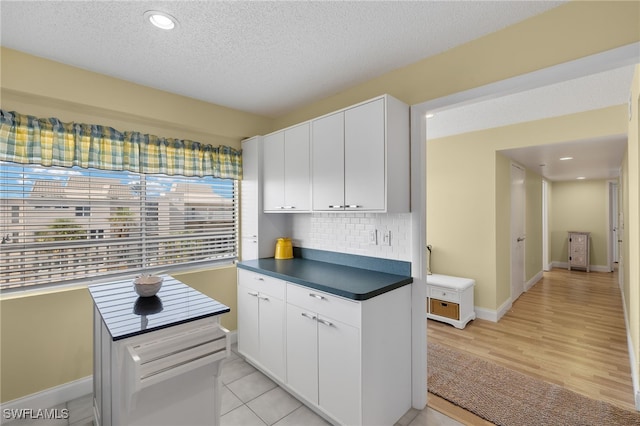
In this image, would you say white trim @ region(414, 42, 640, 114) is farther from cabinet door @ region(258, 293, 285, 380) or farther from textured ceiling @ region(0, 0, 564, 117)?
cabinet door @ region(258, 293, 285, 380)

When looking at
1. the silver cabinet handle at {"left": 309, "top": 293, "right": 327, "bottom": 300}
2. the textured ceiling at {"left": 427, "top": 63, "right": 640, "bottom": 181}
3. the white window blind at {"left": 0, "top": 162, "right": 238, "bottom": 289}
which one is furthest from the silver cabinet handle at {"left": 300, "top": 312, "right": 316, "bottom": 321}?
the textured ceiling at {"left": 427, "top": 63, "right": 640, "bottom": 181}

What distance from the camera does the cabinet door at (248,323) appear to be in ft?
9.15

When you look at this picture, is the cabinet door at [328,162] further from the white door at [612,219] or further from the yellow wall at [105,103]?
the white door at [612,219]

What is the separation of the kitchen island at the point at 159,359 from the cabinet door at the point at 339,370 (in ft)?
2.34

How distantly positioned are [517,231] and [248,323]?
454 cm

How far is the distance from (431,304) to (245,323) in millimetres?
2530

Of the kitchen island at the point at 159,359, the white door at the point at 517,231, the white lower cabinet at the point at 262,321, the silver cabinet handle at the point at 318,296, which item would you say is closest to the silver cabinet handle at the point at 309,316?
the silver cabinet handle at the point at 318,296

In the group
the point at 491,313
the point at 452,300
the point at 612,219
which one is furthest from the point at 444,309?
the point at 612,219

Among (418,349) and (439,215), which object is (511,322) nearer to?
(439,215)

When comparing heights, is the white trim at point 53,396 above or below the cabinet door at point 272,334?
below

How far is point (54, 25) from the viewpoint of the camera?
1825 mm

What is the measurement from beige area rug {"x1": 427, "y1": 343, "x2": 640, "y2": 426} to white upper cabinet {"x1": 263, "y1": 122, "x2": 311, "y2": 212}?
6.57 ft

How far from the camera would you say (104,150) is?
257 centimetres

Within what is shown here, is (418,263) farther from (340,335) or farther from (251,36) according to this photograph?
(251,36)
